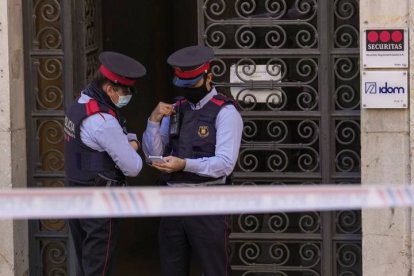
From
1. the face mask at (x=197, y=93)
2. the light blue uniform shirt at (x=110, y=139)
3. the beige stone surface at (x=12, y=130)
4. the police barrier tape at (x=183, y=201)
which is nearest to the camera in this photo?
the police barrier tape at (x=183, y=201)

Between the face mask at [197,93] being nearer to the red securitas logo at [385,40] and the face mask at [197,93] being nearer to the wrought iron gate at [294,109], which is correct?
the wrought iron gate at [294,109]

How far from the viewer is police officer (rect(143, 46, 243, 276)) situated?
680 centimetres

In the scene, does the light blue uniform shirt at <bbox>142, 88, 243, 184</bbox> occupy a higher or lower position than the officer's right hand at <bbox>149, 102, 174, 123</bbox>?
lower

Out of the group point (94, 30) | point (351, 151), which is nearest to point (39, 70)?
point (94, 30)

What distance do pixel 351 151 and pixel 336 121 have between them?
0.21m

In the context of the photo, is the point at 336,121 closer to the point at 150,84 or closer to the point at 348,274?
the point at 348,274

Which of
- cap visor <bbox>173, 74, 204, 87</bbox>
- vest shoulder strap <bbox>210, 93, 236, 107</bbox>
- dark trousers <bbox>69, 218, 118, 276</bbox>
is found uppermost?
cap visor <bbox>173, 74, 204, 87</bbox>

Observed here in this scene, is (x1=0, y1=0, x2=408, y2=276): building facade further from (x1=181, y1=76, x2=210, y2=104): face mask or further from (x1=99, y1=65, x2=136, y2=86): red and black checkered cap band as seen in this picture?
(x1=99, y1=65, x2=136, y2=86): red and black checkered cap band

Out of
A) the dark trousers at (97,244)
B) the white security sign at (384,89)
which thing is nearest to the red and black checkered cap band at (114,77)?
the dark trousers at (97,244)

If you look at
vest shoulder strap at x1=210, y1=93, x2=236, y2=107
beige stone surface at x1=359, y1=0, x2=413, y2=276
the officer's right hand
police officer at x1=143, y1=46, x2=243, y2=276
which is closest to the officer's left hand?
police officer at x1=143, y1=46, x2=243, y2=276

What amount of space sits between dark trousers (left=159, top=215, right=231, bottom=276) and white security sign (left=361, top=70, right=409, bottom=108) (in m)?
1.29

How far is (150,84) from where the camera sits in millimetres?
10219

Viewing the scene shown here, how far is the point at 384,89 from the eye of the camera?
296 inches

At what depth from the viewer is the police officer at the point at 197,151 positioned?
6.80 meters
